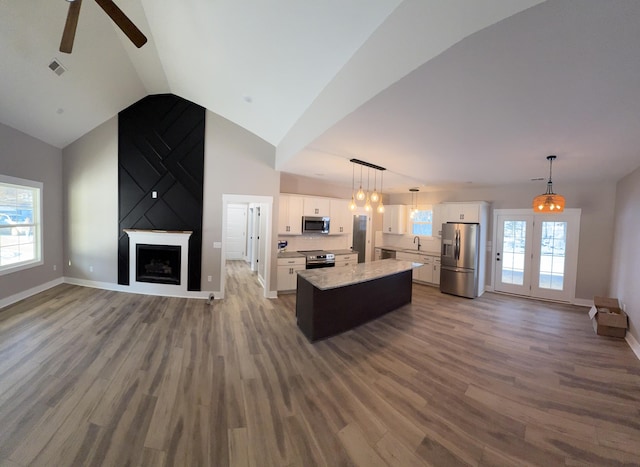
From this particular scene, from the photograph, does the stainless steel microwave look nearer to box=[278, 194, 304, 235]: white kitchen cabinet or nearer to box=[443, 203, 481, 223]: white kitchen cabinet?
box=[278, 194, 304, 235]: white kitchen cabinet

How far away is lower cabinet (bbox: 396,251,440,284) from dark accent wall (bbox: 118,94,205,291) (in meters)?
5.49

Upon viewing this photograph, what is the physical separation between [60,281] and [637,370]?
9.73 m

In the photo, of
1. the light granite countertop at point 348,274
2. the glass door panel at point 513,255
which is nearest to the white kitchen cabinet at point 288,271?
the light granite countertop at point 348,274

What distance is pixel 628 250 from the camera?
12.4 ft

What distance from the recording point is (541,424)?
2.00 m

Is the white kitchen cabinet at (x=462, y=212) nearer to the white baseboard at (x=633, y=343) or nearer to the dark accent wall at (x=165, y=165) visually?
the white baseboard at (x=633, y=343)

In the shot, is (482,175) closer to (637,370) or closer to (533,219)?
(533,219)

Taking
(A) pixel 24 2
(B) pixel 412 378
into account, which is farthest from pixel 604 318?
(A) pixel 24 2

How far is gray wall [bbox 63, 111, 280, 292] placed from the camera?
195 inches

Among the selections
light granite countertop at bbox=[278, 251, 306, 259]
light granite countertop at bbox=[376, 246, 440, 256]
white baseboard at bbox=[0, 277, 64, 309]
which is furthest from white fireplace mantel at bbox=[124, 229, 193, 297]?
light granite countertop at bbox=[376, 246, 440, 256]

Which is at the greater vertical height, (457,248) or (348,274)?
(457,248)

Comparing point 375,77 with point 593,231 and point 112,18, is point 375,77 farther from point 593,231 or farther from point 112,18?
point 593,231

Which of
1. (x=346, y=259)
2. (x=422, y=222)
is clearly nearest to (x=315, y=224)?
(x=346, y=259)

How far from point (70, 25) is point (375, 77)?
268 centimetres
